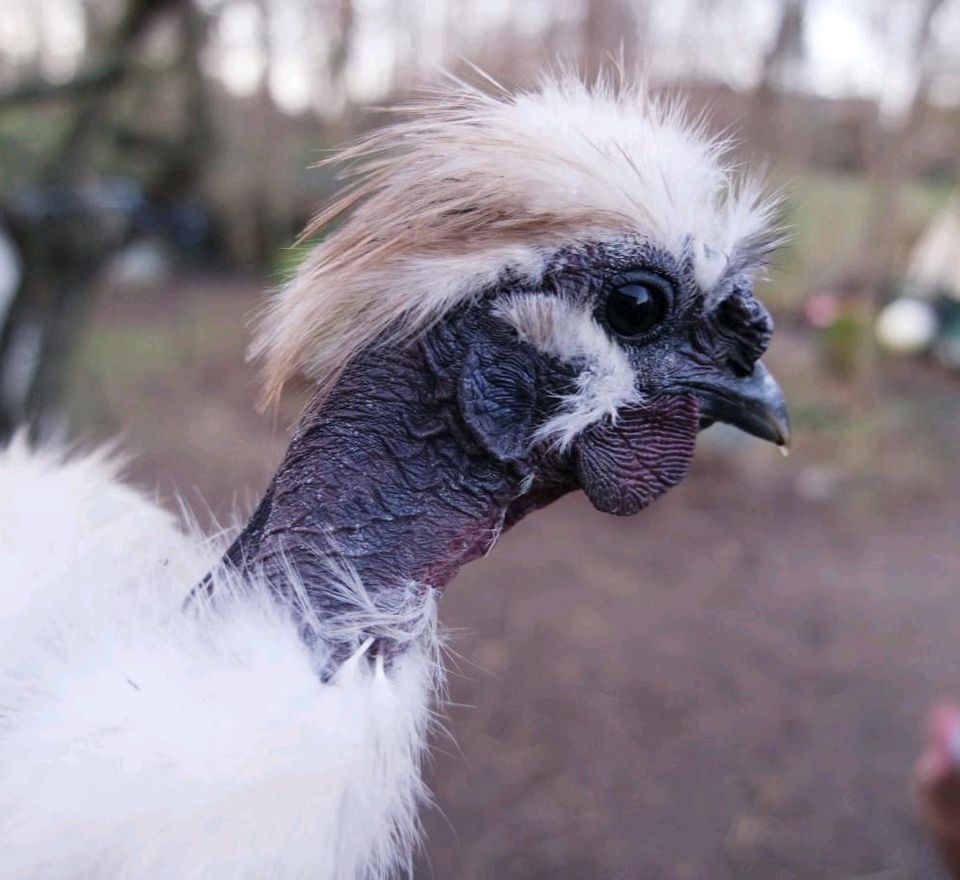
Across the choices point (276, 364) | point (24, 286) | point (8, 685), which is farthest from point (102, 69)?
point (8, 685)

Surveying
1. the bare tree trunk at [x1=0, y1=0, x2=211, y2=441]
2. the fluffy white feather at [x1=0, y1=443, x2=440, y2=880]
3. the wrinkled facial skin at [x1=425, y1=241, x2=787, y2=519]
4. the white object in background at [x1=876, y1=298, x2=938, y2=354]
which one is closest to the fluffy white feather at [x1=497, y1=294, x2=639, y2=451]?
the wrinkled facial skin at [x1=425, y1=241, x2=787, y2=519]

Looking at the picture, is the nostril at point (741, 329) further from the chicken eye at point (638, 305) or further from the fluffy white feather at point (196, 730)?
the fluffy white feather at point (196, 730)

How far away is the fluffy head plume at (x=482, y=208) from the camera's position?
118 centimetres

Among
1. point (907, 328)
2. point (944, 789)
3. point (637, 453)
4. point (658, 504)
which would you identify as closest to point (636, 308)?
point (637, 453)

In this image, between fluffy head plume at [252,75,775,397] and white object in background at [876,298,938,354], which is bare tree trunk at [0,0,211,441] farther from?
white object in background at [876,298,938,354]

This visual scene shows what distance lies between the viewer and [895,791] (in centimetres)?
411

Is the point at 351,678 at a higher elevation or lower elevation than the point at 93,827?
higher

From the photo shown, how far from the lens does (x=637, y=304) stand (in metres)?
1.29

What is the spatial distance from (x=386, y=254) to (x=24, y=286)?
385 cm

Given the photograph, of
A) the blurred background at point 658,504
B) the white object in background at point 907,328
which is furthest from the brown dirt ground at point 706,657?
the white object in background at point 907,328

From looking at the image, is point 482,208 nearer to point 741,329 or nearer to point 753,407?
point 741,329

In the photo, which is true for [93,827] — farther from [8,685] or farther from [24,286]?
[24,286]

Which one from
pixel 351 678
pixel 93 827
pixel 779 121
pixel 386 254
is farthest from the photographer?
pixel 779 121

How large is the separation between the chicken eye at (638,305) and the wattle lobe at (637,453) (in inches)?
4.9
